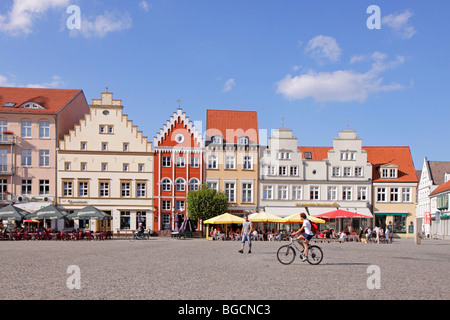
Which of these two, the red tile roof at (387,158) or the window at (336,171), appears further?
the red tile roof at (387,158)

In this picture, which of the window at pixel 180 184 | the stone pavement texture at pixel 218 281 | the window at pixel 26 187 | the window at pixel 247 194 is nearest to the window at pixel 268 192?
the window at pixel 247 194

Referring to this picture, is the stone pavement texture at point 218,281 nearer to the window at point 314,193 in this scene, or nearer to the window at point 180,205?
the window at point 180,205

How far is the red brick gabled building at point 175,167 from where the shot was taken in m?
54.5

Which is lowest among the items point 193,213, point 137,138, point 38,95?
point 193,213

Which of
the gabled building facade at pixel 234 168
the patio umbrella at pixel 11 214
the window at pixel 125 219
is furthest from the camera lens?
the gabled building facade at pixel 234 168

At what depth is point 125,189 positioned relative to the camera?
178 feet

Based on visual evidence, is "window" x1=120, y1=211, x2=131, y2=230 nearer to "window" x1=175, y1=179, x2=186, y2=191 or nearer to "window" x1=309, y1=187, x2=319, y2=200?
"window" x1=175, y1=179, x2=186, y2=191

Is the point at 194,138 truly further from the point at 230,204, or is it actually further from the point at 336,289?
the point at 336,289

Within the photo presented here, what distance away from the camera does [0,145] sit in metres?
52.9

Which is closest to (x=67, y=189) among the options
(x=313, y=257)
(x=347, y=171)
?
(x=347, y=171)

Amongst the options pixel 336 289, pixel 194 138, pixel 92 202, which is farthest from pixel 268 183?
pixel 336 289

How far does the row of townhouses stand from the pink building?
0.31 feet

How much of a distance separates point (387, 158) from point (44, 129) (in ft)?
116
